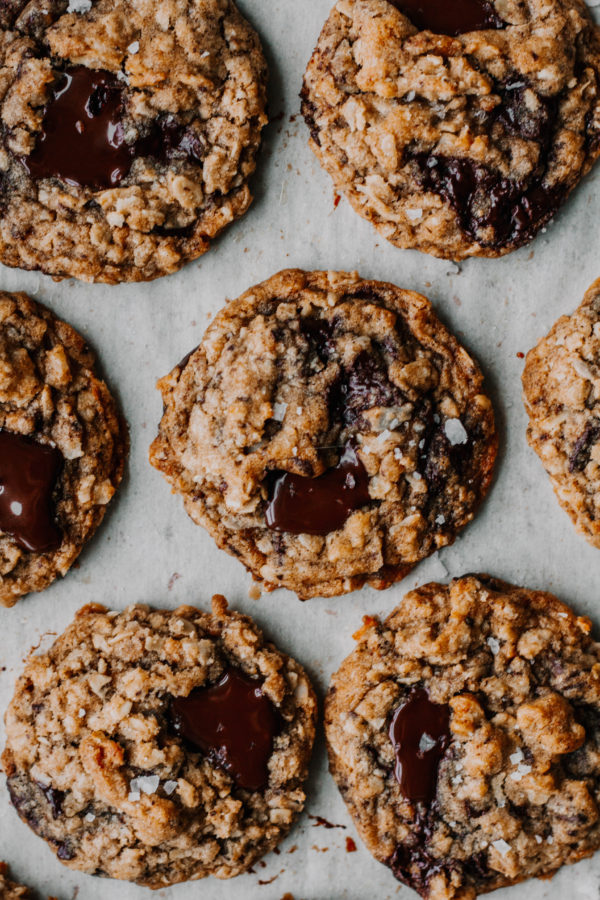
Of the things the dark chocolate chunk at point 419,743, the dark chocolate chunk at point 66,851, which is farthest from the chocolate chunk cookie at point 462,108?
the dark chocolate chunk at point 66,851

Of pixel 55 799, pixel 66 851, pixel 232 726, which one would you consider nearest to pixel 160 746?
pixel 232 726

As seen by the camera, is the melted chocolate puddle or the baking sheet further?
the baking sheet

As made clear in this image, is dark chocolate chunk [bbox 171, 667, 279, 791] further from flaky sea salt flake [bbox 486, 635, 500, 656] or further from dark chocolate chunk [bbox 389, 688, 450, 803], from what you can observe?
flaky sea salt flake [bbox 486, 635, 500, 656]

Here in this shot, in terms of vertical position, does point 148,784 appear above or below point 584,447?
below

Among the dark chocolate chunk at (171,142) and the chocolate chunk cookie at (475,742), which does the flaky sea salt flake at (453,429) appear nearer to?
the chocolate chunk cookie at (475,742)

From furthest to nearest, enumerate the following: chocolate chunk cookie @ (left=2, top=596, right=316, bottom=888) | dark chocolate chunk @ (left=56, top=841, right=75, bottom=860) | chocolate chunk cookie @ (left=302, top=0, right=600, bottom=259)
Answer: dark chocolate chunk @ (left=56, top=841, right=75, bottom=860) → chocolate chunk cookie @ (left=2, top=596, right=316, bottom=888) → chocolate chunk cookie @ (left=302, top=0, right=600, bottom=259)

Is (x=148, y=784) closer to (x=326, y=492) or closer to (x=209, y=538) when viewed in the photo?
(x=209, y=538)

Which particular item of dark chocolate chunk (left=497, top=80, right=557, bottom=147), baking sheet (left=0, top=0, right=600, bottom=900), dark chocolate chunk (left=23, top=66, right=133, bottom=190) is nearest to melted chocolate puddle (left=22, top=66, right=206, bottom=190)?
dark chocolate chunk (left=23, top=66, right=133, bottom=190)
